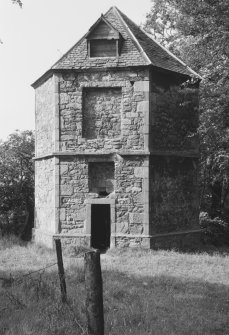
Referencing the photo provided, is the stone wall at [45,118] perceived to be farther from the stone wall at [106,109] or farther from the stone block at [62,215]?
the stone block at [62,215]

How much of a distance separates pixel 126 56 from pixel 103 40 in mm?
1093

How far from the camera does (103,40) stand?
50.5 feet

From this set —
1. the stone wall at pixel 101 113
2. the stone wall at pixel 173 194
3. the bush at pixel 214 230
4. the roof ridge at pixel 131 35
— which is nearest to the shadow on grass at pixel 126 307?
the stone wall at pixel 173 194

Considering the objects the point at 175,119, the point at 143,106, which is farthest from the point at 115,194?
the point at 175,119

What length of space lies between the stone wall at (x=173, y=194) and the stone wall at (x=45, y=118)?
4.19m

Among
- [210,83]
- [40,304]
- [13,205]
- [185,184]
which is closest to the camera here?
[40,304]

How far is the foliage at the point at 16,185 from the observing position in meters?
21.9

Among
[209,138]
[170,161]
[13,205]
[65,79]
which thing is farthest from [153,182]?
[13,205]

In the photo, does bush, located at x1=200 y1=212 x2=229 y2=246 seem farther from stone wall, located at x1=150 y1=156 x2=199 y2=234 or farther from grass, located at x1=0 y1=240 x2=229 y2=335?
grass, located at x1=0 y1=240 x2=229 y2=335

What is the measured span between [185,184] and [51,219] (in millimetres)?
5369

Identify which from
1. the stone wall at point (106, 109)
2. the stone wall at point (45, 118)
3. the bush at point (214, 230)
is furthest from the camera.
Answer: the bush at point (214, 230)

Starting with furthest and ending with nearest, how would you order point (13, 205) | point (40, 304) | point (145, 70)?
point (13, 205), point (145, 70), point (40, 304)

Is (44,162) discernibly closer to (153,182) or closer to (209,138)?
(153,182)

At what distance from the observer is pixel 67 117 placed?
1520 centimetres
